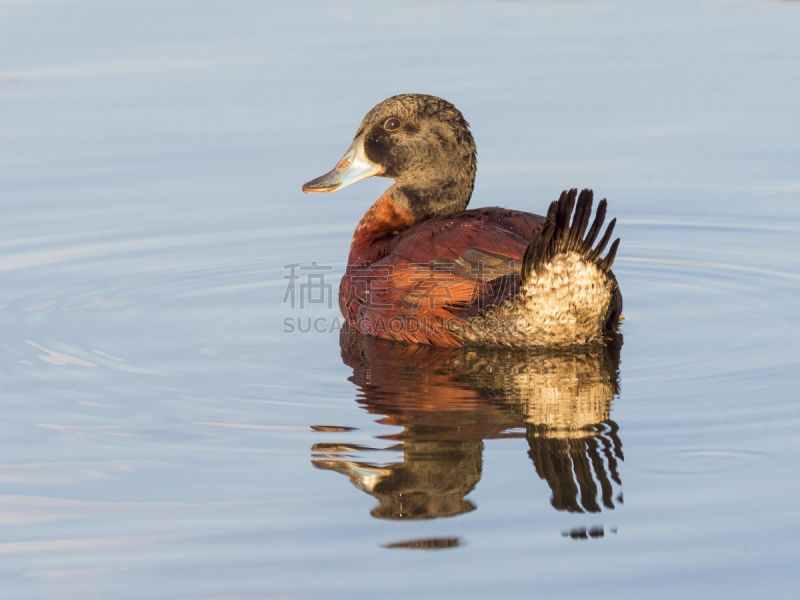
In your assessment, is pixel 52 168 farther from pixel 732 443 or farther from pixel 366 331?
pixel 732 443

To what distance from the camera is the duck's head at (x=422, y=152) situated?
6375mm

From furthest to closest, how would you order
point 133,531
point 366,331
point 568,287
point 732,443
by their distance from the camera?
point 366,331 → point 568,287 → point 732,443 → point 133,531

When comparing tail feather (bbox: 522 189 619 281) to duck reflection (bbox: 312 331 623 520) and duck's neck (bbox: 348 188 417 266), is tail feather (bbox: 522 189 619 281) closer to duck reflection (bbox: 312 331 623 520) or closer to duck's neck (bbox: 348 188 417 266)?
duck reflection (bbox: 312 331 623 520)

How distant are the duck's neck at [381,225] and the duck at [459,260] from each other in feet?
0.04

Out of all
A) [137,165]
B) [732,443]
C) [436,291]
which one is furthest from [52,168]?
[732,443]

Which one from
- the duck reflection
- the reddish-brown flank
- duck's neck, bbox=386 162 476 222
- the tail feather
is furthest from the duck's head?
the tail feather

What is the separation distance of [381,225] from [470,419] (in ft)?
6.65

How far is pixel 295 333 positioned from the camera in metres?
6.23

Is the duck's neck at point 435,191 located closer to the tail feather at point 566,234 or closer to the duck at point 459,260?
the duck at point 459,260

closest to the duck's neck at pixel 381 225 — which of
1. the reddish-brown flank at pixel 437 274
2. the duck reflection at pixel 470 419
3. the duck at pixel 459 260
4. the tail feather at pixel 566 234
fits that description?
the duck at pixel 459 260

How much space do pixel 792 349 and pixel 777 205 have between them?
2549 mm

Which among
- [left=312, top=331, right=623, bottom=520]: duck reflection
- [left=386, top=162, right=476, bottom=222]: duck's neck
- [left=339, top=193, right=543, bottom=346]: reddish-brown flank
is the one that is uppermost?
[left=386, top=162, right=476, bottom=222]: duck's neck

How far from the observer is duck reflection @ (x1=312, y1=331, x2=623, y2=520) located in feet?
13.6

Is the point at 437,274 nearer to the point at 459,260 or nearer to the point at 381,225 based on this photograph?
the point at 459,260
